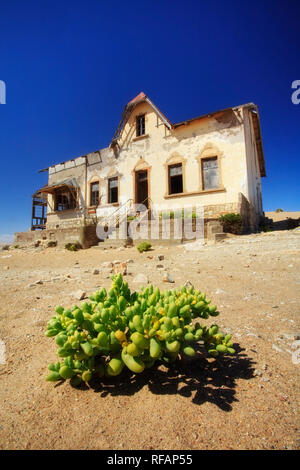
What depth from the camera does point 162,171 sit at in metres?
13.5

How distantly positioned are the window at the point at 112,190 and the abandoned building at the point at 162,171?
70 millimetres

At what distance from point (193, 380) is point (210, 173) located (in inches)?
467

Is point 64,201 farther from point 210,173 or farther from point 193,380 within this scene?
point 193,380

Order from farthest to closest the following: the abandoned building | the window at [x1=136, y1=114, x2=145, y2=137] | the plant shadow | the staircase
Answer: the window at [x1=136, y1=114, x2=145, y2=137] < the abandoned building < the staircase < the plant shadow

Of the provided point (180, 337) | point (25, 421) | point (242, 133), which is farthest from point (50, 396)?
point (242, 133)

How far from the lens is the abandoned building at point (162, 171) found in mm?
11242

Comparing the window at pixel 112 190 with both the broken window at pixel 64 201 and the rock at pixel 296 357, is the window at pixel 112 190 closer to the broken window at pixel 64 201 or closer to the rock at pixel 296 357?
the broken window at pixel 64 201

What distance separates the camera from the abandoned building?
1124 centimetres

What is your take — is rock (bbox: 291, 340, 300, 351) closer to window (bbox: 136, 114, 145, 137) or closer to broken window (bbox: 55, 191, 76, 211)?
window (bbox: 136, 114, 145, 137)

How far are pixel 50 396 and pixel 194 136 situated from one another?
1331 centimetres

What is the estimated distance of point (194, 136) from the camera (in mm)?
12438

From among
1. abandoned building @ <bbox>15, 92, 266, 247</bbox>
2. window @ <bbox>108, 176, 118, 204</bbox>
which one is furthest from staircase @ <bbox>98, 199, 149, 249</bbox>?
window @ <bbox>108, 176, 118, 204</bbox>

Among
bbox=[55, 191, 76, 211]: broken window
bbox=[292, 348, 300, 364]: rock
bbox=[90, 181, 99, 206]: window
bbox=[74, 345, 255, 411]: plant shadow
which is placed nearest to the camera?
bbox=[74, 345, 255, 411]: plant shadow
